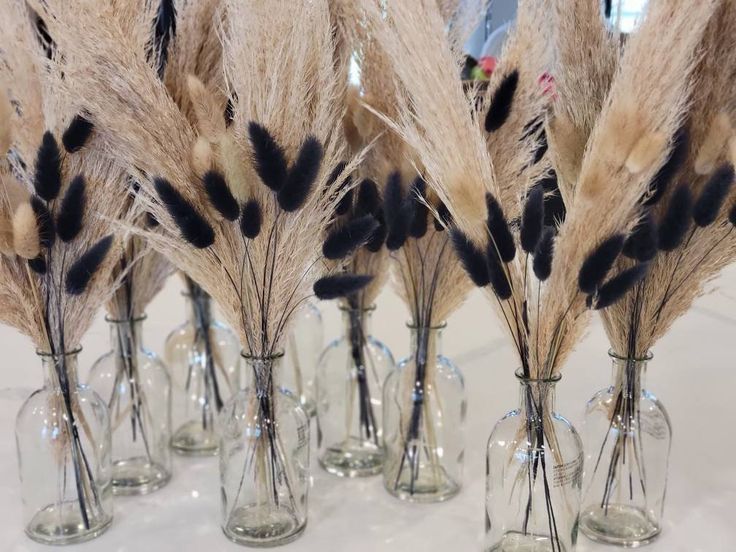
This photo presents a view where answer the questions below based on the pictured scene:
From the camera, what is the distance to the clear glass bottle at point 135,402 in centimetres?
107

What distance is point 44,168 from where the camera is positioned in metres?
0.80

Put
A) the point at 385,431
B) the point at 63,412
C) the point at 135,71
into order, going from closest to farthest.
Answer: the point at 135,71, the point at 63,412, the point at 385,431

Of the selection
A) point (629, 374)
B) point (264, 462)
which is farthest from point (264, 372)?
point (629, 374)

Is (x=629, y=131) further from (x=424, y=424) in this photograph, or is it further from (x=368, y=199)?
(x=424, y=424)

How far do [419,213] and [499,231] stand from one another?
21 centimetres

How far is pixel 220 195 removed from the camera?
0.78 m

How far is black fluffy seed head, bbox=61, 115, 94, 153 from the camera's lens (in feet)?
2.75

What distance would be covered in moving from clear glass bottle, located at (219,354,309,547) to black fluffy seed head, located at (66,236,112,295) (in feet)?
0.65

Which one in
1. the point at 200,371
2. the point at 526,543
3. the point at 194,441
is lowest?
the point at 526,543

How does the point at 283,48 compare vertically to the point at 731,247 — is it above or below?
above

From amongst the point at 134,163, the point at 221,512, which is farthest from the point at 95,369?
the point at 134,163

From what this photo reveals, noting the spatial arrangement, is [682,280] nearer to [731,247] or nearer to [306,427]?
[731,247]

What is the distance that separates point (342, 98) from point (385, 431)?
0.44m

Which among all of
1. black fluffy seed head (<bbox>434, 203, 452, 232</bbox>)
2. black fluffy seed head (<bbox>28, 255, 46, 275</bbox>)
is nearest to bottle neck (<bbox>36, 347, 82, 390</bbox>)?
black fluffy seed head (<bbox>28, 255, 46, 275</bbox>)
